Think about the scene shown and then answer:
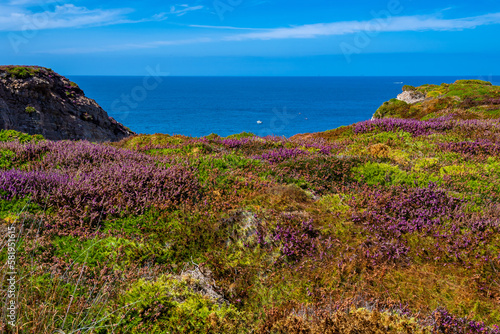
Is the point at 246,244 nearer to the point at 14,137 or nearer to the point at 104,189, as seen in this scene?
the point at 104,189

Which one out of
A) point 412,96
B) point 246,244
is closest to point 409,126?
point 246,244

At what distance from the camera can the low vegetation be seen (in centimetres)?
447

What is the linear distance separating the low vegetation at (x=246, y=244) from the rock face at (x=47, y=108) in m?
26.0

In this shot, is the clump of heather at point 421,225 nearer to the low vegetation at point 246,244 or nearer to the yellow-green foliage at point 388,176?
the low vegetation at point 246,244

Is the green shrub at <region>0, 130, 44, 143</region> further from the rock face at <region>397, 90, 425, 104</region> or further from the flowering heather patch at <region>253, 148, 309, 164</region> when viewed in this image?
the rock face at <region>397, 90, 425, 104</region>

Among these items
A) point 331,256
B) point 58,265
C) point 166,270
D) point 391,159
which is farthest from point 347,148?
point 58,265

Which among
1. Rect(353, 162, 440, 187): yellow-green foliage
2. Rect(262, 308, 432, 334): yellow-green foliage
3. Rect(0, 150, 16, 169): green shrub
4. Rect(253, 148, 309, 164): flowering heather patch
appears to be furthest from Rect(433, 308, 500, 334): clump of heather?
Rect(0, 150, 16, 169): green shrub

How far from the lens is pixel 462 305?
5016 millimetres

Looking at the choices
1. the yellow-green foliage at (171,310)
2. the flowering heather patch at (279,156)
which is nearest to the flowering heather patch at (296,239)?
the yellow-green foliage at (171,310)

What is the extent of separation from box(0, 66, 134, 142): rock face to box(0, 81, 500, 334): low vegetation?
85.1ft

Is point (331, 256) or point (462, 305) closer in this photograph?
point (462, 305)

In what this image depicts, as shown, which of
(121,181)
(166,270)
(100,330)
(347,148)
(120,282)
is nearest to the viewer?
(100,330)

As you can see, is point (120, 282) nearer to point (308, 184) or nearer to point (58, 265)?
point (58, 265)

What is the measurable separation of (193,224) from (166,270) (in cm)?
121
